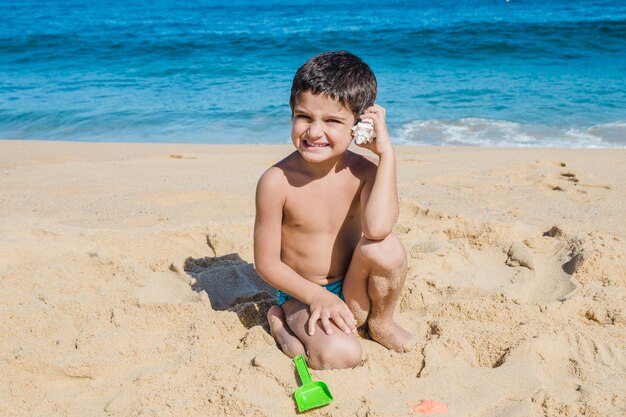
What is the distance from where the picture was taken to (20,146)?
6.57 m

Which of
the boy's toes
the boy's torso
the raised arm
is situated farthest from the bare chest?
the boy's toes

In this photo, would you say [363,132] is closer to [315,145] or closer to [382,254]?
[315,145]

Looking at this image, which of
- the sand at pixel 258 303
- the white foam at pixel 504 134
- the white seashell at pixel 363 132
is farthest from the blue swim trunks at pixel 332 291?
the white foam at pixel 504 134

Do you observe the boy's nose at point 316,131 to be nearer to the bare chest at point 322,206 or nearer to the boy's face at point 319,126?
the boy's face at point 319,126

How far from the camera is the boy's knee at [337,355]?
219 centimetres

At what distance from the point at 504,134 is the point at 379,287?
219 inches

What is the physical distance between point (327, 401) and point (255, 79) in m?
9.76

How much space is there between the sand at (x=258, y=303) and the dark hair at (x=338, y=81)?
3.15 ft

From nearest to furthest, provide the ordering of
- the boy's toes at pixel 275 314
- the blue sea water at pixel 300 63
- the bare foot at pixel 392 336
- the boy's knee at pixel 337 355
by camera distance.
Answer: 1. the boy's knee at pixel 337 355
2. the bare foot at pixel 392 336
3. the boy's toes at pixel 275 314
4. the blue sea water at pixel 300 63

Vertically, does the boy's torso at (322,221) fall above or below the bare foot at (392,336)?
above

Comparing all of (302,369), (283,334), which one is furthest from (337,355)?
(283,334)

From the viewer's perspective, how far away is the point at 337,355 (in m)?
2.19

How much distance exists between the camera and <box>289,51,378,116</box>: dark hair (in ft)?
7.25

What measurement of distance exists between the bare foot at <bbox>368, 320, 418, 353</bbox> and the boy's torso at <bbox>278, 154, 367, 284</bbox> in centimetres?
28
